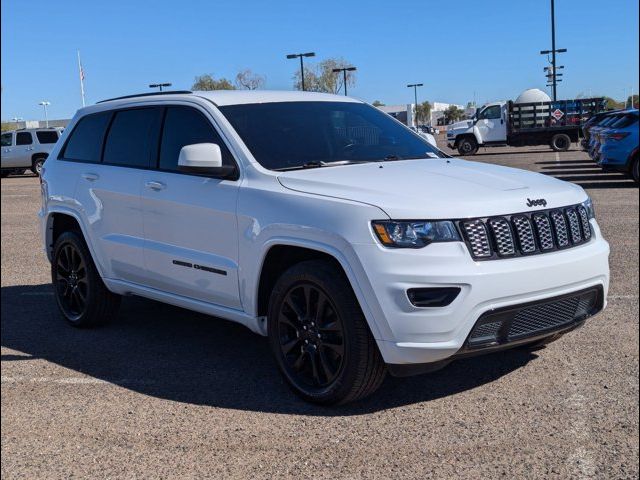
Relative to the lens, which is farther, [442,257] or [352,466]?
[442,257]

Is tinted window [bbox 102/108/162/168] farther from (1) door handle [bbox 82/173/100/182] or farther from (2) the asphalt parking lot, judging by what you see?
(2) the asphalt parking lot

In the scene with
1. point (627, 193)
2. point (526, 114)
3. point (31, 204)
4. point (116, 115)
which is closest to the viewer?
point (116, 115)

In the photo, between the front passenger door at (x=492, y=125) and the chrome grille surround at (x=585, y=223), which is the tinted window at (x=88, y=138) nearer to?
the chrome grille surround at (x=585, y=223)

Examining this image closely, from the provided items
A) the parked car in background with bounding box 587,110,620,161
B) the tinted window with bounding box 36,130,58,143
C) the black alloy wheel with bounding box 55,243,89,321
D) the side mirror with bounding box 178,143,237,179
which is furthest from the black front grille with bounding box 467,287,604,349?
the tinted window with bounding box 36,130,58,143

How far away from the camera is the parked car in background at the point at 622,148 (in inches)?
673

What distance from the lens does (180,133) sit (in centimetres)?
557

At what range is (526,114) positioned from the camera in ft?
111

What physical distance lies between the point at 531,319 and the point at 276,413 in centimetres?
150

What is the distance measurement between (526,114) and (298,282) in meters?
31.1

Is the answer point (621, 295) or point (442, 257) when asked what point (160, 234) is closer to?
point (442, 257)

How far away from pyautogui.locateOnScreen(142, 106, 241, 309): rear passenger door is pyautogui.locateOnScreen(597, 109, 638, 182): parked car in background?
13.9 m

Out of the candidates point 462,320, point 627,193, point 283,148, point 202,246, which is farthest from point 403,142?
point 627,193

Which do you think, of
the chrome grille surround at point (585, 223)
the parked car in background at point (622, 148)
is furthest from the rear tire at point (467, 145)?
the chrome grille surround at point (585, 223)

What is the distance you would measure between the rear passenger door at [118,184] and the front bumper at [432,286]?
2271 mm
